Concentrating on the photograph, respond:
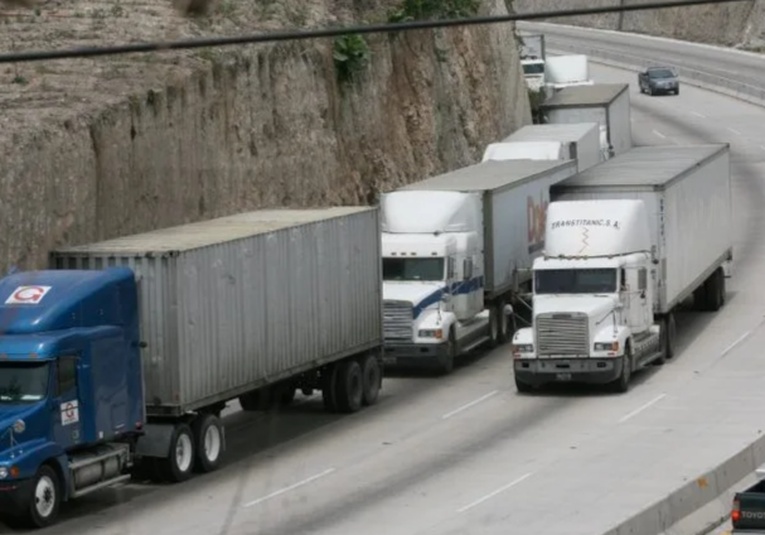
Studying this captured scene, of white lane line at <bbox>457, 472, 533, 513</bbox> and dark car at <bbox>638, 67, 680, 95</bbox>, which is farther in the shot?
dark car at <bbox>638, 67, 680, 95</bbox>

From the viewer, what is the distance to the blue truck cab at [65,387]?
23.6 meters

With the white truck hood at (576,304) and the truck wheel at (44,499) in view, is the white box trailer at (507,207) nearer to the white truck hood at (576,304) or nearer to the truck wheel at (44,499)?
the white truck hood at (576,304)

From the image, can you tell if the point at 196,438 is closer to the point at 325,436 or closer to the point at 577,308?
the point at 325,436

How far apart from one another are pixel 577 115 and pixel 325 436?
34.0 m

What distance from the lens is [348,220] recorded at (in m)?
32.4

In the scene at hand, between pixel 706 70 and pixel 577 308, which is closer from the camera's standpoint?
pixel 577 308

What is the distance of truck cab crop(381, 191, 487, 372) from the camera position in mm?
36500

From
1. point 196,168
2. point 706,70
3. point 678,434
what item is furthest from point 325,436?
point 706,70

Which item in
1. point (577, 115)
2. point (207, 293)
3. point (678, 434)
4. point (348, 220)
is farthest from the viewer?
point (577, 115)

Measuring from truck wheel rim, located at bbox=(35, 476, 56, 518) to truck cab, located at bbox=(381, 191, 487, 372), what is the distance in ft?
43.4

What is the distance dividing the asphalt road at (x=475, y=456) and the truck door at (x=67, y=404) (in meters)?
1.15

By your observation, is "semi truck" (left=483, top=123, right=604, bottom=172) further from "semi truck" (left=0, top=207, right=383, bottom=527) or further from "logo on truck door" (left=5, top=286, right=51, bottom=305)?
"logo on truck door" (left=5, top=286, right=51, bottom=305)

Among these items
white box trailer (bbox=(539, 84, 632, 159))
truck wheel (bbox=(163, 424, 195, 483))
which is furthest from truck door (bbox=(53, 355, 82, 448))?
white box trailer (bbox=(539, 84, 632, 159))

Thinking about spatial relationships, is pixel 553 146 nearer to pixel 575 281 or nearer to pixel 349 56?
pixel 349 56
